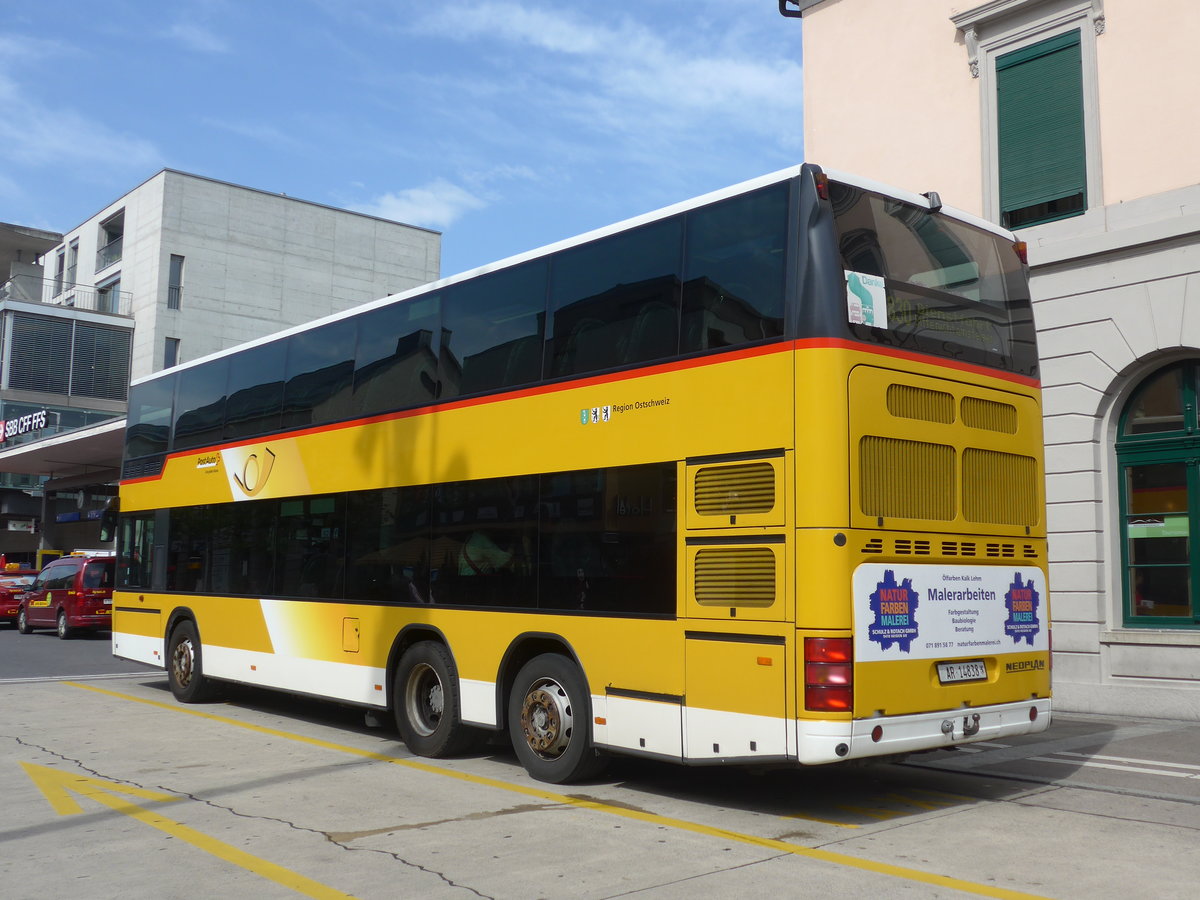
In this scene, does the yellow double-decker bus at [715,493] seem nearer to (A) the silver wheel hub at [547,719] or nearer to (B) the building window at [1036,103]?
(A) the silver wheel hub at [547,719]

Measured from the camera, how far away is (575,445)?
8.94 metres

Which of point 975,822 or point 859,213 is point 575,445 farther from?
point 975,822

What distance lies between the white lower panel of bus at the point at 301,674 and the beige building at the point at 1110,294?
27.3ft

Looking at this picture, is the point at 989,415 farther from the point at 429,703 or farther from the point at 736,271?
the point at 429,703

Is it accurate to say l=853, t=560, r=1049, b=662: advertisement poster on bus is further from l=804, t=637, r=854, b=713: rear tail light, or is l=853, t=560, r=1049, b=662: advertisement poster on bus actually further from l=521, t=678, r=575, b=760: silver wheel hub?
l=521, t=678, r=575, b=760: silver wheel hub

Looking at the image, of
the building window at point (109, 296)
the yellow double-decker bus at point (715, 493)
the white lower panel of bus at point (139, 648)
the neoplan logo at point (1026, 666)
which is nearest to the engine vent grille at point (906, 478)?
A: the yellow double-decker bus at point (715, 493)

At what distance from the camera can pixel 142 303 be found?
173 feet

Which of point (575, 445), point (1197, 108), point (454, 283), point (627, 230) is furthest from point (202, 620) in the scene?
point (1197, 108)

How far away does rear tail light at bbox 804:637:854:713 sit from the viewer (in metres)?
6.99

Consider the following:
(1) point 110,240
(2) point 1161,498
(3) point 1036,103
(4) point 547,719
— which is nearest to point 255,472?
(4) point 547,719

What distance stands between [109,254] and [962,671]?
56.1 m

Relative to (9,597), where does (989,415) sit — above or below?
above

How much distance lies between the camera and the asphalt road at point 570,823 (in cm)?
600

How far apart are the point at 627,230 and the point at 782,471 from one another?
2.53 m
